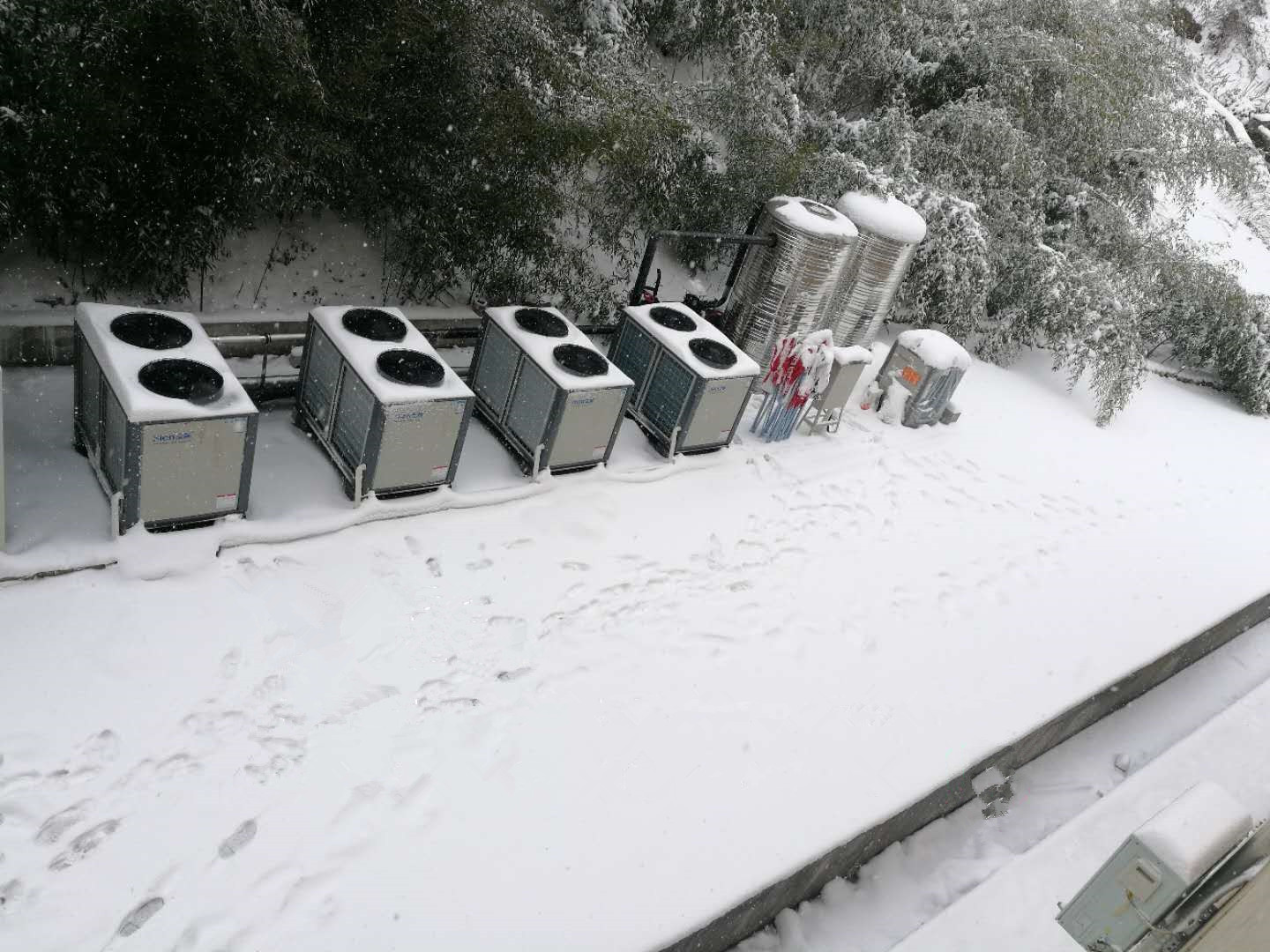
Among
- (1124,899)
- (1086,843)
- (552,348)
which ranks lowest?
(1086,843)

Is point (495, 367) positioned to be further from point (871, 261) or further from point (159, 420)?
point (871, 261)

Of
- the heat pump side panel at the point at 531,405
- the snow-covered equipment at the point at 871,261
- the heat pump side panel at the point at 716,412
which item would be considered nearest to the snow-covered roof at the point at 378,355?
the heat pump side panel at the point at 531,405

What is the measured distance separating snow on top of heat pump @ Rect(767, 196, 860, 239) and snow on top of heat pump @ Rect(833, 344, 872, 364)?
105 cm

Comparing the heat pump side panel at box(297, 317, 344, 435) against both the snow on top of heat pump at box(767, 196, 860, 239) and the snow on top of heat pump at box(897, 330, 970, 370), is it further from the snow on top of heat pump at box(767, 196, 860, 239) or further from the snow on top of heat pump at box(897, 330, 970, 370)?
the snow on top of heat pump at box(897, 330, 970, 370)

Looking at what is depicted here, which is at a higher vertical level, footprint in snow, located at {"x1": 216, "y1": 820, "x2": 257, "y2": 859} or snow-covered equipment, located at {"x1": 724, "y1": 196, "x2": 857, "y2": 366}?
snow-covered equipment, located at {"x1": 724, "y1": 196, "x2": 857, "y2": 366}

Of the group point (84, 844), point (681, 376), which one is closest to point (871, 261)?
point (681, 376)

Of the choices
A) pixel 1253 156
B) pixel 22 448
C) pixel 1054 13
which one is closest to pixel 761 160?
pixel 1054 13

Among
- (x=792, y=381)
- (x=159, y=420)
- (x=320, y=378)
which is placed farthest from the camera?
(x=792, y=381)

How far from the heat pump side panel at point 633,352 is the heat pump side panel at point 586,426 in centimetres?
95

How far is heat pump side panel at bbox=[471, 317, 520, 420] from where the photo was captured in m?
6.35

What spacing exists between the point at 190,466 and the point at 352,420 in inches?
41.6

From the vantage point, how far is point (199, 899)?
136 inches

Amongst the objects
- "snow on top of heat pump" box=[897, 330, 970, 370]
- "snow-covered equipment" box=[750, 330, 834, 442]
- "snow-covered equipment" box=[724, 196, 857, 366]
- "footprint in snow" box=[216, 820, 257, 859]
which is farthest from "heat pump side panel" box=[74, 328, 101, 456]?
"snow on top of heat pump" box=[897, 330, 970, 370]

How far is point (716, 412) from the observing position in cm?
697
